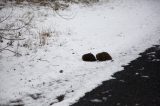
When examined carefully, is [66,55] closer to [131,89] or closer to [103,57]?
[103,57]

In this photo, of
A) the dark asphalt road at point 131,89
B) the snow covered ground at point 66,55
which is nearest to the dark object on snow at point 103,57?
the snow covered ground at point 66,55

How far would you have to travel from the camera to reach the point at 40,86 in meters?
6.50

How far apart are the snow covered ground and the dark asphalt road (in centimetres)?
29

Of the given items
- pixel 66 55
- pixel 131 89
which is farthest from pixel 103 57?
pixel 131 89

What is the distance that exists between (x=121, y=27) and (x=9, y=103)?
1037cm

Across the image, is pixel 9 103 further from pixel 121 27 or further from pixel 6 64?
pixel 121 27

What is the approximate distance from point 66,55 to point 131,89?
3.60m

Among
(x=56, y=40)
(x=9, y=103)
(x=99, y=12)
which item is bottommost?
(x=9, y=103)

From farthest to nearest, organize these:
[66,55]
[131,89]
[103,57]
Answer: [66,55] < [103,57] < [131,89]

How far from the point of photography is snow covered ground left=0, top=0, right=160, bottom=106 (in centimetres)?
614

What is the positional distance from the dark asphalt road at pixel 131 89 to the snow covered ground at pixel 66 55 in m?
0.29

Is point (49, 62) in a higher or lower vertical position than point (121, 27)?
lower

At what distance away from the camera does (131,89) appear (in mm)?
6273

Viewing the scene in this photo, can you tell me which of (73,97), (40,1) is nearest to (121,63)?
(73,97)
